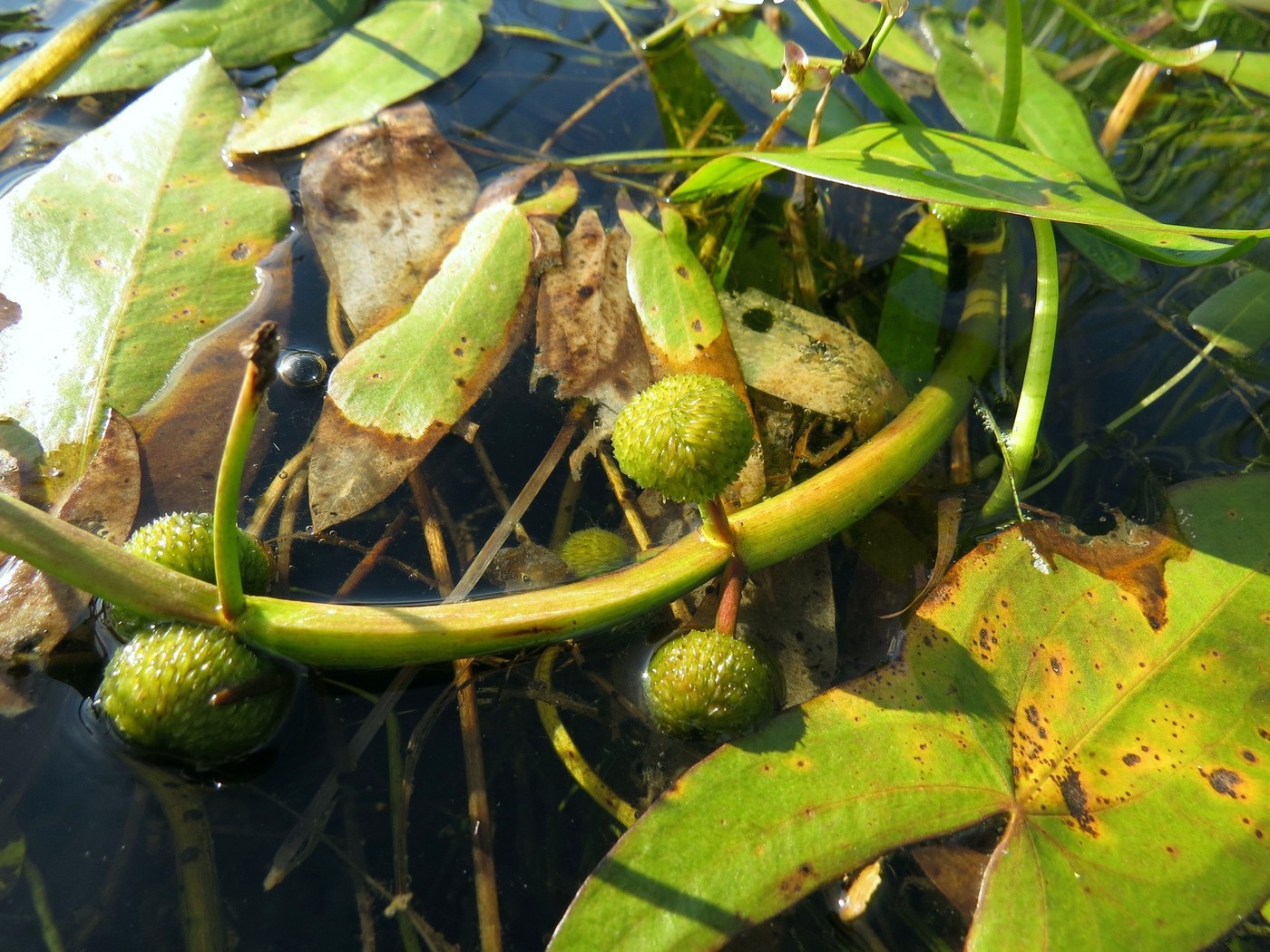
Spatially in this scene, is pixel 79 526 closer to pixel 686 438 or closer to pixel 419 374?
pixel 419 374

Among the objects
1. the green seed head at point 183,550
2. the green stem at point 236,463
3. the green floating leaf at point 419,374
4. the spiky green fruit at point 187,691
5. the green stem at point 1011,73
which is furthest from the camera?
the green stem at point 1011,73

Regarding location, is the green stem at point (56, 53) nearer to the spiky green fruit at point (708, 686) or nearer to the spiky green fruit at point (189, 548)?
the spiky green fruit at point (189, 548)

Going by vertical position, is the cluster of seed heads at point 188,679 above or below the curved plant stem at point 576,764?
above

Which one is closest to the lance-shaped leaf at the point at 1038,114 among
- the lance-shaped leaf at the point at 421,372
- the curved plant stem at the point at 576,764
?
the lance-shaped leaf at the point at 421,372

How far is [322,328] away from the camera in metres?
2.05

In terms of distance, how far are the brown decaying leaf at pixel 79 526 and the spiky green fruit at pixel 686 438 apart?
952 mm

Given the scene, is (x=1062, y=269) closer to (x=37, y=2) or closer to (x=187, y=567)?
(x=187, y=567)

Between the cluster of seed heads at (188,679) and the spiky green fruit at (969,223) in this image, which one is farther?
the spiky green fruit at (969,223)

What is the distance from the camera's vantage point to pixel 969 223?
228 cm

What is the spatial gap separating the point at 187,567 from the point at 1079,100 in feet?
9.32

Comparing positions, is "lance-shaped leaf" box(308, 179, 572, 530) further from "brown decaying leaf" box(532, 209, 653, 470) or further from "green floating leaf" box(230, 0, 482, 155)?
"green floating leaf" box(230, 0, 482, 155)

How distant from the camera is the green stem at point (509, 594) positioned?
4.32 feet

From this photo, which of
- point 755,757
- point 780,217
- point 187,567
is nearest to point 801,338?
point 780,217

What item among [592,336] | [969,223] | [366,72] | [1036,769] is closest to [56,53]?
[366,72]
